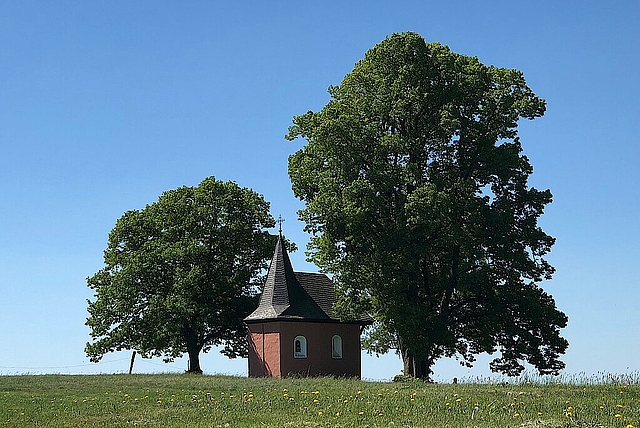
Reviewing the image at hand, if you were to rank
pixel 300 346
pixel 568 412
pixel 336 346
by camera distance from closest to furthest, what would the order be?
pixel 568 412, pixel 300 346, pixel 336 346

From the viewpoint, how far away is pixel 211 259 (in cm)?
5369

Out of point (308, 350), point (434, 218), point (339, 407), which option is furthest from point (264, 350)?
point (339, 407)

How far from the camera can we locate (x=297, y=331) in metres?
46.2

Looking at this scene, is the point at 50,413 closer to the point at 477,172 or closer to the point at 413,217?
the point at 413,217

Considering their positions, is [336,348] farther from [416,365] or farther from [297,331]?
[416,365]

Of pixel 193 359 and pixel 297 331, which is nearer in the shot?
pixel 297 331

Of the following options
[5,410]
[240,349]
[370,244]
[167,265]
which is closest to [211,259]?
[167,265]

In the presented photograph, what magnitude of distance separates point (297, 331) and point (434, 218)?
1092 centimetres

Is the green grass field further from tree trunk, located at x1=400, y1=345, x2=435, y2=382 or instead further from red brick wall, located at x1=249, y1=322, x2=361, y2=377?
red brick wall, located at x1=249, y1=322, x2=361, y2=377

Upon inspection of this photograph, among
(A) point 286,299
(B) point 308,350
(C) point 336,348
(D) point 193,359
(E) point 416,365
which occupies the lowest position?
(E) point 416,365

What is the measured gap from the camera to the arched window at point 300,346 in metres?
46.2

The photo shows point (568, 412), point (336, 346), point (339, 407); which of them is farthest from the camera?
point (336, 346)

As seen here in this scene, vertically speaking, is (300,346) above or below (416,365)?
above

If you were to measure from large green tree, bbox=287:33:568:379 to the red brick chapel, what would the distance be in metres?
3.69
